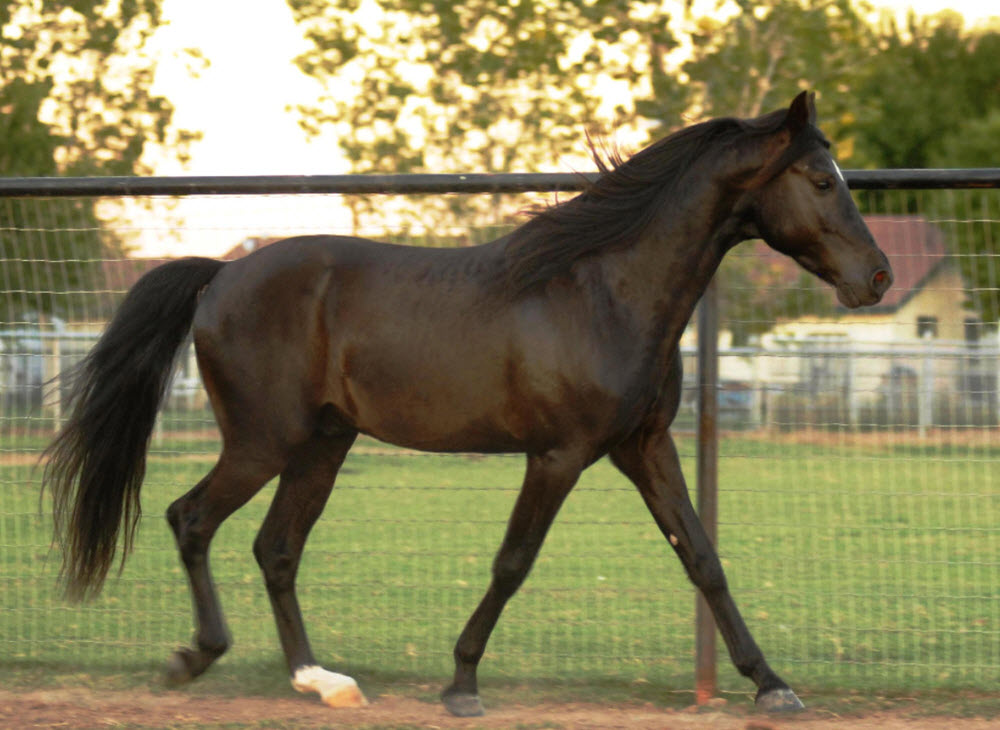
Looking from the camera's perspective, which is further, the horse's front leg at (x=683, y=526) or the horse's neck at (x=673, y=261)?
the horse's front leg at (x=683, y=526)

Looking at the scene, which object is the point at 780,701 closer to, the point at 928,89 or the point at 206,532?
the point at 206,532

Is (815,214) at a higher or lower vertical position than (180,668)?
higher

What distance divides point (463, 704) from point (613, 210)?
1.82 m

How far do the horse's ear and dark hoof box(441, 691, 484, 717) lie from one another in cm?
226

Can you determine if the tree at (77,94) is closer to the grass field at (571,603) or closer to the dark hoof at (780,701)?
the grass field at (571,603)

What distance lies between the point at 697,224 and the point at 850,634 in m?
2.59

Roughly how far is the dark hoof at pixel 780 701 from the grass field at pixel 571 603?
1.44ft

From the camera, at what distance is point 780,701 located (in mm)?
4613

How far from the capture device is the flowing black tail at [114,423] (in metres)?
5.02

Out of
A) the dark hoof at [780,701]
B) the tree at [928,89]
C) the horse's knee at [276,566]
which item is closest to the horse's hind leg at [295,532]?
the horse's knee at [276,566]

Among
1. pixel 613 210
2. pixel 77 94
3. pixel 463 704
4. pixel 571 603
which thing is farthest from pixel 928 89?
pixel 463 704

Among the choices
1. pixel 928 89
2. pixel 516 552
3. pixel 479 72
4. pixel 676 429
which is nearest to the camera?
pixel 516 552

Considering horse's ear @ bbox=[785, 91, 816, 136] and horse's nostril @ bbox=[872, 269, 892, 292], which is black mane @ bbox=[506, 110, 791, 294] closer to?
horse's ear @ bbox=[785, 91, 816, 136]

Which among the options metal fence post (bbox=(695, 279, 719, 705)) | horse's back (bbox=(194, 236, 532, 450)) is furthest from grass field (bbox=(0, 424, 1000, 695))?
horse's back (bbox=(194, 236, 532, 450))
